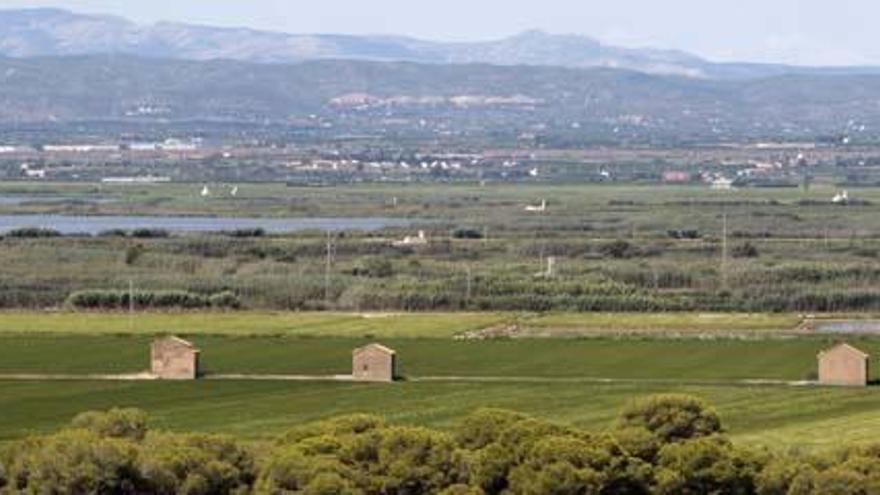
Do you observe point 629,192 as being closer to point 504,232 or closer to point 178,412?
point 504,232

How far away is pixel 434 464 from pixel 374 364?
17.3m

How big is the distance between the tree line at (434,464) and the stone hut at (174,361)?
1575cm

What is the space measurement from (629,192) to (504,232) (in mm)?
43666

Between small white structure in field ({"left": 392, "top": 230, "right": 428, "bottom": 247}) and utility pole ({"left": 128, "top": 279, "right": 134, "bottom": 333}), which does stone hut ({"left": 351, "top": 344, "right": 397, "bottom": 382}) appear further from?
small white structure in field ({"left": 392, "top": 230, "right": 428, "bottom": 247})

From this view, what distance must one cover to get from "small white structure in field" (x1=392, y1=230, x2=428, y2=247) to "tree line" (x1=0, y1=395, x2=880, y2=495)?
187ft

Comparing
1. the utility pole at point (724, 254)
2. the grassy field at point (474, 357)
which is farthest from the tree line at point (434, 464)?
the utility pole at point (724, 254)

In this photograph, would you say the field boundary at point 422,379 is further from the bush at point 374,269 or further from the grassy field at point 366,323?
the bush at point 374,269

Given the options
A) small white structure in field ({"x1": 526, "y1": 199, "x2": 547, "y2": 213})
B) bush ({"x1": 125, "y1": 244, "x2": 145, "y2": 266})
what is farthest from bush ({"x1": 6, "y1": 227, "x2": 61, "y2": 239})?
small white structure in field ({"x1": 526, "y1": 199, "x2": 547, "y2": 213})

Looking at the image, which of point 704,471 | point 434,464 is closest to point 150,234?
point 434,464

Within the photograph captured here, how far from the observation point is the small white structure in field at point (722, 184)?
154125 mm

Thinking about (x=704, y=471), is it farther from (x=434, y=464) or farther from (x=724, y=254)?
(x=724, y=254)

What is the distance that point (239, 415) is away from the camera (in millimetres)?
45438

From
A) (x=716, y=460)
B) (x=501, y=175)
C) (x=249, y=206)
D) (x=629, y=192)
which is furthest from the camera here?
(x=501, y=175)

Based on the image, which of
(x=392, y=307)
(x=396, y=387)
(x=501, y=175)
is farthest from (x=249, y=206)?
(x=396, y=387)
